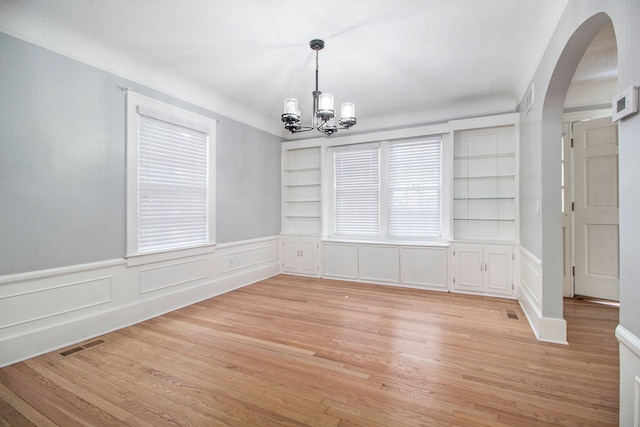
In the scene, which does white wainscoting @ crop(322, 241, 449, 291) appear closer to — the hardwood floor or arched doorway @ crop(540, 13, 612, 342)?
the hardwood floor

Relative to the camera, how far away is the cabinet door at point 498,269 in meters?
3.94

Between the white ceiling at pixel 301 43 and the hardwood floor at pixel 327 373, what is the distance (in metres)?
2.75

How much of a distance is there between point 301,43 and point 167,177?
2.19 metres

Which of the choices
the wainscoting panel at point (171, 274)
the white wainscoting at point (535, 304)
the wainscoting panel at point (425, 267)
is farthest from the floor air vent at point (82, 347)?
the white wainscoting at point (535, 304)

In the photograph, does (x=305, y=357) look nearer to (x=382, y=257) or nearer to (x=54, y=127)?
(x=382, y=257)

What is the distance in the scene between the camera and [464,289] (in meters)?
4.19

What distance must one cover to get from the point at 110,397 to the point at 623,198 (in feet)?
10.4

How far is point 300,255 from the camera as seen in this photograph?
17.6 feet

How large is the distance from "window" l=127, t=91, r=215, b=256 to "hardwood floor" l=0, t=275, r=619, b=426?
0.99 metres

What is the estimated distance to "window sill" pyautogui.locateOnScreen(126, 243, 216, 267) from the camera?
123 inches

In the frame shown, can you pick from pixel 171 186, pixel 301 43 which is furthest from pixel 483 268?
pixel 171 186

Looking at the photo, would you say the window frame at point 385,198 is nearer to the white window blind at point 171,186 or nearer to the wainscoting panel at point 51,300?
the white window blind at point 171,186

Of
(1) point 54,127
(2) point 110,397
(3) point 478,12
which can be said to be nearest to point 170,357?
(2) point 110,397

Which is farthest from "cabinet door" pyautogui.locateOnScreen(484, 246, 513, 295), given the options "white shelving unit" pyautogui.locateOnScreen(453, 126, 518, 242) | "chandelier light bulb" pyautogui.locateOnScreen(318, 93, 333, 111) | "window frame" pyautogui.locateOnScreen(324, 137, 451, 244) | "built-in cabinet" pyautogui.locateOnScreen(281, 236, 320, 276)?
"chandelier light bulb" pyautogui.locateOnScreen(318, 93, 333, 111)
